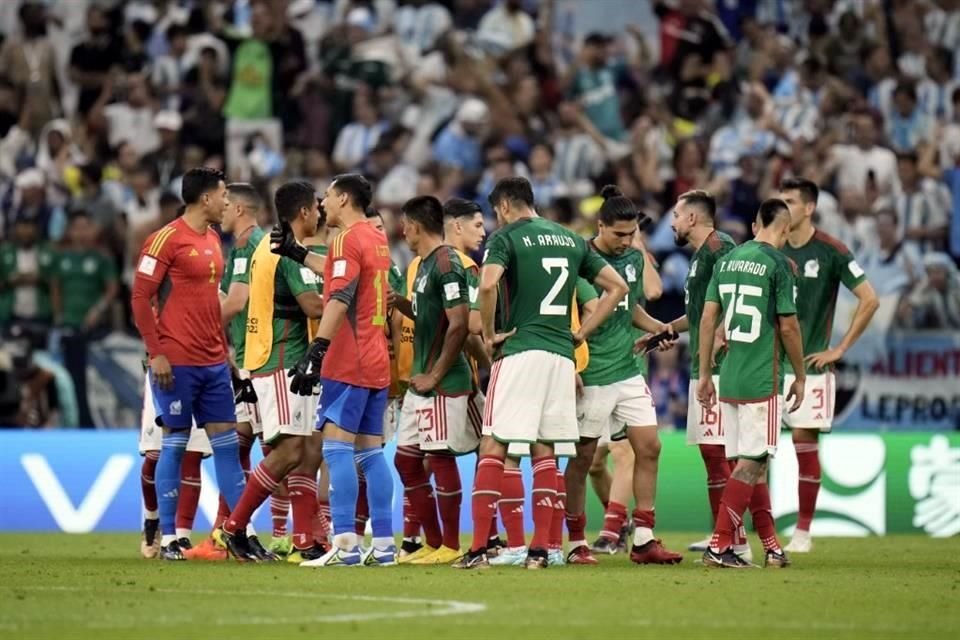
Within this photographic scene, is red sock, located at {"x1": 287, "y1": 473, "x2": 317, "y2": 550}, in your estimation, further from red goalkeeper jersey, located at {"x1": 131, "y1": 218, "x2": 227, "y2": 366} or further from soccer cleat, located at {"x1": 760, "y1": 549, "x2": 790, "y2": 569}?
soccer cleat, located at {"x1": 760, "y1": 549, "x2": 790, "y2": 569}

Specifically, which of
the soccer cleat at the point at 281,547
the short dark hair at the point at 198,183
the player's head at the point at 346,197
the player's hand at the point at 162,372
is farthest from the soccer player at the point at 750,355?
the player's hand at the point at 162,372

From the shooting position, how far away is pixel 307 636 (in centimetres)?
984

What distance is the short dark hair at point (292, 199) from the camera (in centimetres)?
1484

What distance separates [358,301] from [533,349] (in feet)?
4.33

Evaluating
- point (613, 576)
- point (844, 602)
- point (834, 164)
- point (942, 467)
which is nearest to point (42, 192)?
point (834, 164)

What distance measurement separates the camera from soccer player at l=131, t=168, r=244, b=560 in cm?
1484

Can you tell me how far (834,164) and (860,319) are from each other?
9431 millimetres

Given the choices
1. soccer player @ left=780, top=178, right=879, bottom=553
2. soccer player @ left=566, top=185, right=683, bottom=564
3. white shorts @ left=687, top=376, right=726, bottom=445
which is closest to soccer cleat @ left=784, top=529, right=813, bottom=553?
soccer player @ left=780, top=178, right=879, bottom=553

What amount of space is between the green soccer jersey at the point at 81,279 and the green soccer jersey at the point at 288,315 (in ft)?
28.3

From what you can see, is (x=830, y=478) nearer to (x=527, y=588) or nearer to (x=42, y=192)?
(x=527, y=588)

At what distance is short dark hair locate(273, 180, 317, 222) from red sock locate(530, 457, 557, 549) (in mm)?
2716

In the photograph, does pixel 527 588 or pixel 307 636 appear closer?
pixel 307 636

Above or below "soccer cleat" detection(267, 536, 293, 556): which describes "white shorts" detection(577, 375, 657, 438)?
above

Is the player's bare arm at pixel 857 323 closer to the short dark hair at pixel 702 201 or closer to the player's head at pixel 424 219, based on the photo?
the short dark hair at pixel 702 201
